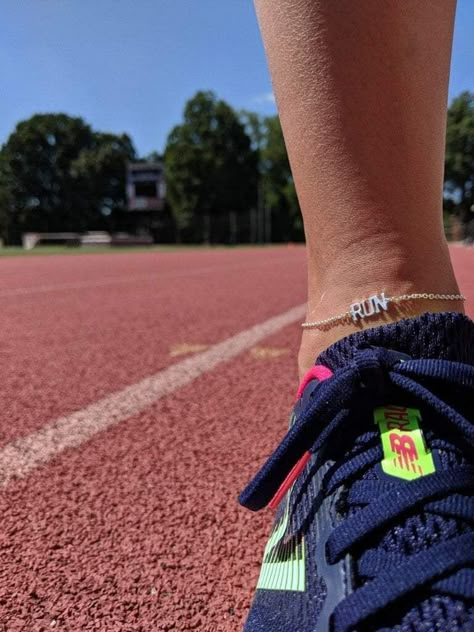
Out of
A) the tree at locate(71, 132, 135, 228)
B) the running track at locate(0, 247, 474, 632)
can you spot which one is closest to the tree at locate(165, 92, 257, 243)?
the tree at locate(71, 132, 135, 228)

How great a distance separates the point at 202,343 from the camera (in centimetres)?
225

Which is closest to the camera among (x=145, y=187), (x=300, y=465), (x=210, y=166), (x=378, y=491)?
(x=378, y=491)

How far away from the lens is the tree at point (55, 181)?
1624 inches

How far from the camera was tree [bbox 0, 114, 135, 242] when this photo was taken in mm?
41250

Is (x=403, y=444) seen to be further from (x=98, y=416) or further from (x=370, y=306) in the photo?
(x=98, y=416)

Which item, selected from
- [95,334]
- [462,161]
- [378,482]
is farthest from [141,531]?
[462,161]

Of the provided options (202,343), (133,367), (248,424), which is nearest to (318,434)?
(248,424)

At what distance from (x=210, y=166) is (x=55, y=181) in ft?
41.4

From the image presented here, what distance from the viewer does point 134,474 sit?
3.36ft

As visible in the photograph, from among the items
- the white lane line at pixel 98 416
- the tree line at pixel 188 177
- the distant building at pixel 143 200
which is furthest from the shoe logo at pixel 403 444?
the distant building at pixel 143 200

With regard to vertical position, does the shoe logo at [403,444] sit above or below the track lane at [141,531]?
above

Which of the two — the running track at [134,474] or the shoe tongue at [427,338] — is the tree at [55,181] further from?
the shoe tongue at [427,338]

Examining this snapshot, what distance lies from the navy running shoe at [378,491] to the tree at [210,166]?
120 feet

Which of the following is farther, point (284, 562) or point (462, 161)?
point (462, 161)
